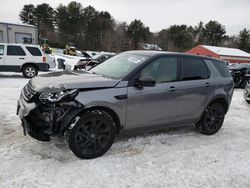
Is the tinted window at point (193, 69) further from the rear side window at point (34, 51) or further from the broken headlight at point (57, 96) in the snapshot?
the rear side window at point (34, 51)

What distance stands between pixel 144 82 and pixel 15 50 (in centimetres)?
1003

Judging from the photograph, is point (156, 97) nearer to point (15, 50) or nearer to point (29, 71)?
point (29, 71)

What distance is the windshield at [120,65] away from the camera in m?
3.92

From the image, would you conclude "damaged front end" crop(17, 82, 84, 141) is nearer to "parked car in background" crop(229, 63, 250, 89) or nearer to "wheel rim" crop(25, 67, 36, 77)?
"wheel rim" crop(25, 67, 36, 77)

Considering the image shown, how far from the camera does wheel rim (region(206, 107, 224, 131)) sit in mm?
4995

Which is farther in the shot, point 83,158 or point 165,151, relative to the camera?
point 165,151

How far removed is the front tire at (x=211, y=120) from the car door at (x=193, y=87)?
0.28 meters

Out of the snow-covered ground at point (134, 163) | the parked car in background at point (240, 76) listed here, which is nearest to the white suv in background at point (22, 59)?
the snow-covered ground at point (134, 163)

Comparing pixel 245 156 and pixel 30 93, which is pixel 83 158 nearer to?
pixel 30 93

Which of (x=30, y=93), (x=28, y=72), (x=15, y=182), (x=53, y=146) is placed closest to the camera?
(x=15, y=182)

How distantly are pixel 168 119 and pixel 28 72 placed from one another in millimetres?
9746

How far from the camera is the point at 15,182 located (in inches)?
114

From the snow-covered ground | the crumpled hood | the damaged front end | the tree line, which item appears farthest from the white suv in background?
the tree line

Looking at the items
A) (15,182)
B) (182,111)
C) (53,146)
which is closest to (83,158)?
(53,146)
